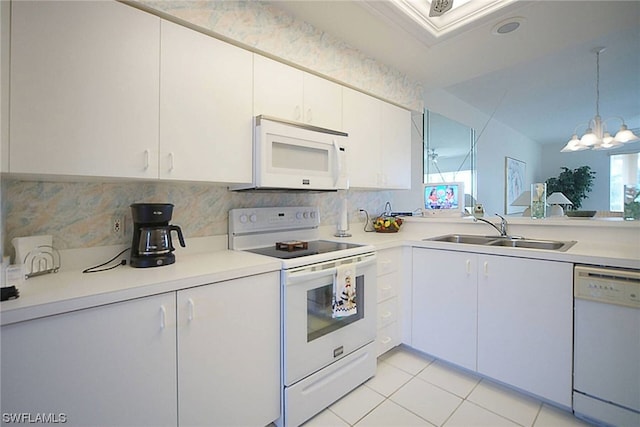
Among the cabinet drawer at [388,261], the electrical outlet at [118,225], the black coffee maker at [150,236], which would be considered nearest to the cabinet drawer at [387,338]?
the cabinet drawer at [388,261]

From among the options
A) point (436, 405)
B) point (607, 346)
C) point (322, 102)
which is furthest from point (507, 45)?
point (436, 405)

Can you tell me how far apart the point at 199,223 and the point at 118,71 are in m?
0.87

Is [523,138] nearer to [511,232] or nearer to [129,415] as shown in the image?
[511,232]

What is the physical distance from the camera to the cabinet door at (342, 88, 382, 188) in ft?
7.50

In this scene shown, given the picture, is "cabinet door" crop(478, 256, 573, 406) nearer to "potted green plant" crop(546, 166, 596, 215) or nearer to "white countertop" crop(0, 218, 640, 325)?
"white countertop" crop(0, 218, 640, 325)

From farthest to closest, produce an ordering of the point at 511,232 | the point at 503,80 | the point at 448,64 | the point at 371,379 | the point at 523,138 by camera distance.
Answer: the point at 523,138
the point at 503,80
the point at 448,64
the point at 511,232
the point at 371,379

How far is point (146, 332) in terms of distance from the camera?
3.66 feet

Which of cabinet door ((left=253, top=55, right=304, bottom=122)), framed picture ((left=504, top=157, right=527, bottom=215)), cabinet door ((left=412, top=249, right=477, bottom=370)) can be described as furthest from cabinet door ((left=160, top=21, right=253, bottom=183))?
framed picture ((left=504, top=157, right=527, bottom=215))

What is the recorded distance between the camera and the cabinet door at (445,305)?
198 cm

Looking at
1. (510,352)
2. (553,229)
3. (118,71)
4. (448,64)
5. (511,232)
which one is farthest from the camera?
(448,64)

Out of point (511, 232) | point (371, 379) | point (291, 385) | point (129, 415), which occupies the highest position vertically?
point (511, 232)

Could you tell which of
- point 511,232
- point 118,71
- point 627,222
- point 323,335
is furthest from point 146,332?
point 627,222

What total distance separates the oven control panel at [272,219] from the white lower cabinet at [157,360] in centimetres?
57

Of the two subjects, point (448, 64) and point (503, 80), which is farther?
point (503, 80)
